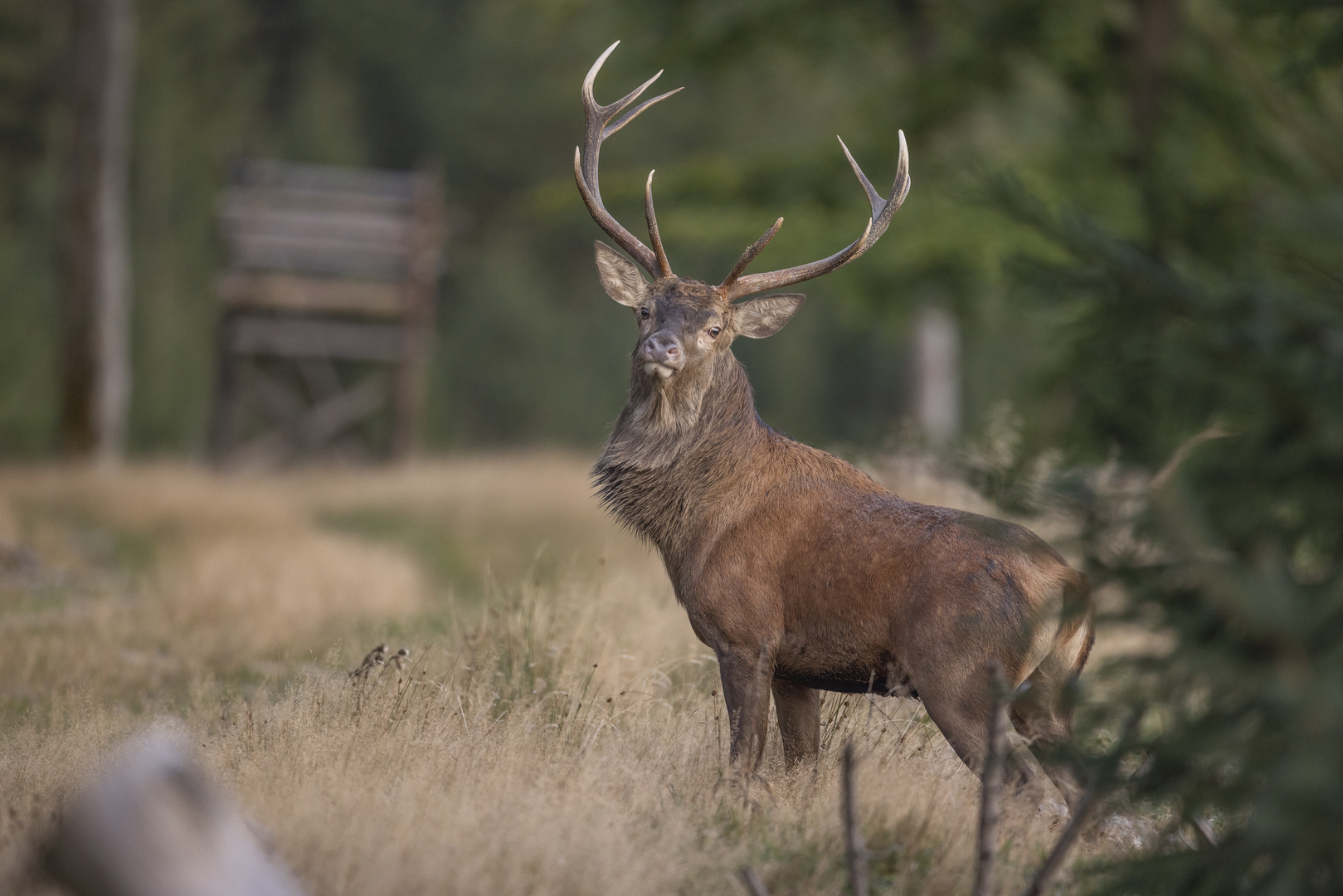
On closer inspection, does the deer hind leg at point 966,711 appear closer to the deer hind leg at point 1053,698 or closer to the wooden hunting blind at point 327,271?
the deer hind leg at point 1053,698

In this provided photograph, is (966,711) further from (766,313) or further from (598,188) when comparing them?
(598,188)

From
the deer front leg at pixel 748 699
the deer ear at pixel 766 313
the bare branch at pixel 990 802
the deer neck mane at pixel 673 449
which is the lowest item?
the deer front leg at pixel 748 699

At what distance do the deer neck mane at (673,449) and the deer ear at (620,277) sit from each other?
1.67 ft

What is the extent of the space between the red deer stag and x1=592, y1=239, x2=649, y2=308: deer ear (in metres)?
0.02

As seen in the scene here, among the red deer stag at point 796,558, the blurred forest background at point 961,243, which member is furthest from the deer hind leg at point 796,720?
the blurred forest background at point 961,243

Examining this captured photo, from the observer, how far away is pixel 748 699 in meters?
4.33

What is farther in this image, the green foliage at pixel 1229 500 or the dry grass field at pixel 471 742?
the dry grass field at pixel 471 742

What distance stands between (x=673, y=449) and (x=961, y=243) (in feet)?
25.4

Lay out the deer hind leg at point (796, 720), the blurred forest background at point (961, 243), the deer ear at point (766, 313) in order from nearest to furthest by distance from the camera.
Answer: the blurred forest background at point (961, 243) < the deer hind leg at point (796, 720) < the deer ear at point (766, 313)

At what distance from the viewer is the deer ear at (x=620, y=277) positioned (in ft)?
17.2

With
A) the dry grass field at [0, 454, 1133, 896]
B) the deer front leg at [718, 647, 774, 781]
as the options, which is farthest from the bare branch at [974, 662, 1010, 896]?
the deer front leg at [718, 647, 774, 781]

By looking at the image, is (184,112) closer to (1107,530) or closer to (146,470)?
(146,470)

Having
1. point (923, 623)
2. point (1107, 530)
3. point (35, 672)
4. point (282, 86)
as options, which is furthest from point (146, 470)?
point (282, 86)

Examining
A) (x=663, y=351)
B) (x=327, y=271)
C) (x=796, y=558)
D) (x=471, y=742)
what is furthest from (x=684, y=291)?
(x=327, y=271)
